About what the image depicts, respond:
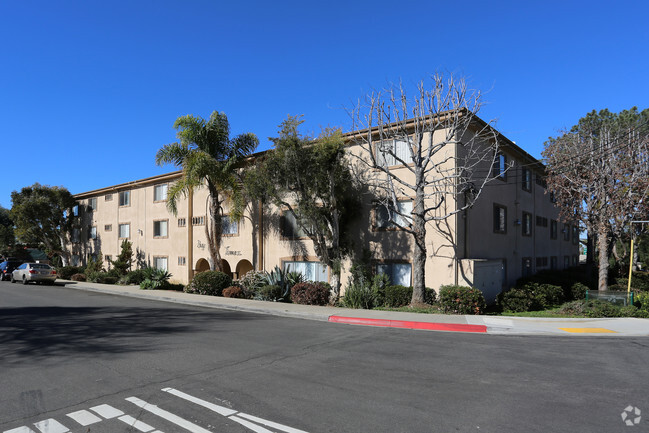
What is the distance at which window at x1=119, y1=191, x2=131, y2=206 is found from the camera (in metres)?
32.5

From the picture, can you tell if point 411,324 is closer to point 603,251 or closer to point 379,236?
point 379,236

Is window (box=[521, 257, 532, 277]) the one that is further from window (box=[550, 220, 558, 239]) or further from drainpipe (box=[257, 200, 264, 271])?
drainpipe (box=[257, 200, 264, 271])

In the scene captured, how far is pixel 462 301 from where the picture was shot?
1388cm

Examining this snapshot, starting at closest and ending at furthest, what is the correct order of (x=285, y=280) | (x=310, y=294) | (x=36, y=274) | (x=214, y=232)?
1. (x=310, y=294)
2. (x=285, y=280)
3. (x=214, y=232)
4. (x=36, y=274)

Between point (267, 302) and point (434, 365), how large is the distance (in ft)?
36.1

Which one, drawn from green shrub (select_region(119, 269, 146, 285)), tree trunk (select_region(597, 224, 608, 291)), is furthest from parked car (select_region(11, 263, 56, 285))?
tree trunk (select_region(597, 224, 608, 291))

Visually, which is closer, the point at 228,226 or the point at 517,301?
the point at 517,301

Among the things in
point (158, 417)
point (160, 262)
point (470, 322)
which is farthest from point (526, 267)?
point (160, 262)

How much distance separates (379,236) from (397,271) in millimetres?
1670

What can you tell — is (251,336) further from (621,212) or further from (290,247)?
(621,212)

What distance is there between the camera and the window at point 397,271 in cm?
1736

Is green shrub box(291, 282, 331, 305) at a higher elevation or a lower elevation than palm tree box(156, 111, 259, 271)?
lower

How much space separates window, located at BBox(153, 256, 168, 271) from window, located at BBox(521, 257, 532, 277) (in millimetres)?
22312

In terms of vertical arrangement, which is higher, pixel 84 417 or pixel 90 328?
pixel 84 417
